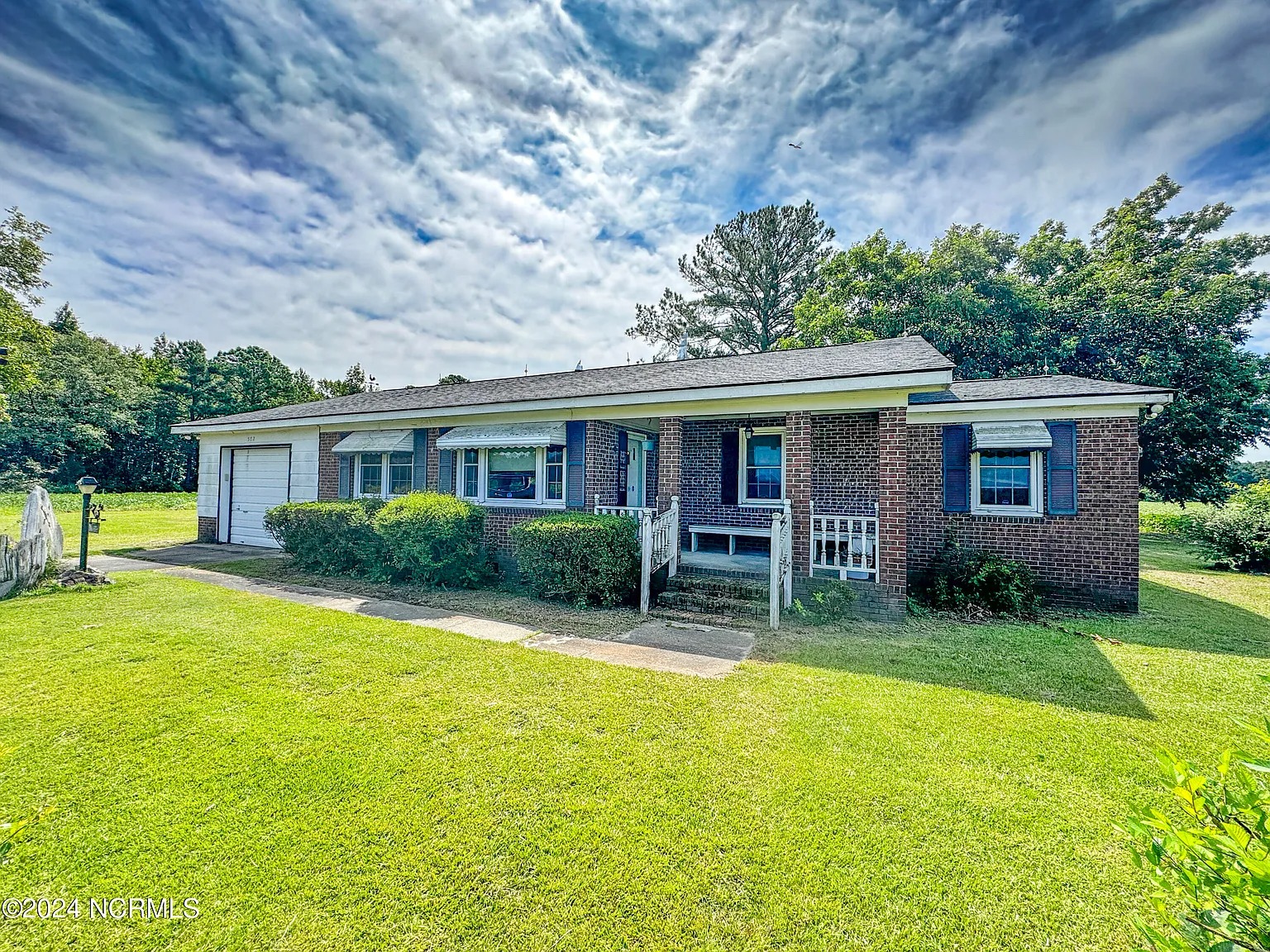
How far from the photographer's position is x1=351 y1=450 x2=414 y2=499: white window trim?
11.8 m

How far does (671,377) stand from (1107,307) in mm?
17539

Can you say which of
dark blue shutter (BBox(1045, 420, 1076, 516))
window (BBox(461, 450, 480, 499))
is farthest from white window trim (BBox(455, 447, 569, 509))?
dark blue shutter (BBox(1045, 420, 1076, 516))

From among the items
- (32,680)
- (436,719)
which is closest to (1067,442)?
(436,719)

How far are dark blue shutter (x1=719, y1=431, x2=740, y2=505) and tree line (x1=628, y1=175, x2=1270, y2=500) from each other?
644 cm

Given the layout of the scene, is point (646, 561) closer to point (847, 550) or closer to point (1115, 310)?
point (847, 550)

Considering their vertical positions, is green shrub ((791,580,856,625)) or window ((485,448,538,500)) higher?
window ((485,448,538,500))

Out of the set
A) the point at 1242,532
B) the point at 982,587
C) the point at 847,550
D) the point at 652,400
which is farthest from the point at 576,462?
the point at 1242,532

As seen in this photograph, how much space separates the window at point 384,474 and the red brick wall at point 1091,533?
10.6 meters

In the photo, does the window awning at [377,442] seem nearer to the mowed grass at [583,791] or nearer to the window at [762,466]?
the mowed grass at [583,791]

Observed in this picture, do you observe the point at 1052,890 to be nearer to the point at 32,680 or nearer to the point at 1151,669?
the point at 1151,669

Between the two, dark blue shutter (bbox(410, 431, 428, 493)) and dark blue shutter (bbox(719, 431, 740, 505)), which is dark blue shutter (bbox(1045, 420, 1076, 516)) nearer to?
dark blue shutter (bbox(719, 431, 740, 505))

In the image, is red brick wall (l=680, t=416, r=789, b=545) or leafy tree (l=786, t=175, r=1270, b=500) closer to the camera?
red brick wall (l=680, t=416, r=789, b=545)

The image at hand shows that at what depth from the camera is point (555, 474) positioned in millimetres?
10289

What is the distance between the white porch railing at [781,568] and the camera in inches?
269
